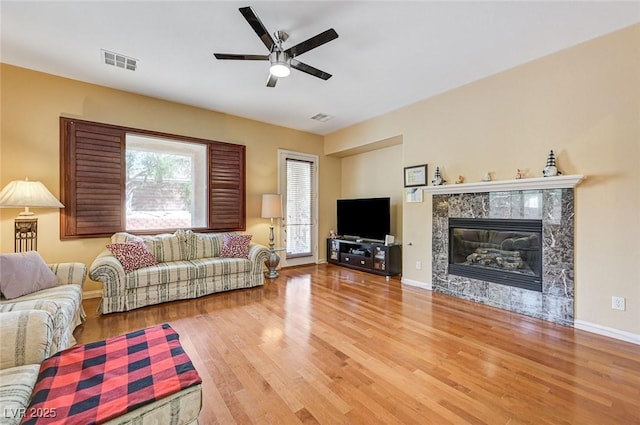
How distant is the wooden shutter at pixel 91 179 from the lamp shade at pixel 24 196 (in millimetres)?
454

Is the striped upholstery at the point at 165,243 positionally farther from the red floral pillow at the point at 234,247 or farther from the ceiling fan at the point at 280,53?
the ceiling fan at the point at 280,53

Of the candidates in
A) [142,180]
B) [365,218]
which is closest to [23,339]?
[142,180]

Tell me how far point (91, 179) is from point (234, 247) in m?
2.06

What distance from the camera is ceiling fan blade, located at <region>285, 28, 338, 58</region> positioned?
82.9 inches

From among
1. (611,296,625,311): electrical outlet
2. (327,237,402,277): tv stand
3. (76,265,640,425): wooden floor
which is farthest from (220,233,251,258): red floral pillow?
(611,296,625,311): electrical outlet

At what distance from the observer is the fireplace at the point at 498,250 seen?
3064 mm

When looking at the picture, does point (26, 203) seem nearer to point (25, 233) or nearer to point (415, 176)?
point (25, 233)

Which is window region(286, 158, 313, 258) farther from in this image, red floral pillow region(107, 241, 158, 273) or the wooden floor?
red floral pillow region(107, 241, 158, 273)

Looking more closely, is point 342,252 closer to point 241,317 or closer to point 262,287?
point 262,287

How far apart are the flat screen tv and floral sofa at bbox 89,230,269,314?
75.5 inches

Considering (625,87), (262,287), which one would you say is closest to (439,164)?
(625,87)

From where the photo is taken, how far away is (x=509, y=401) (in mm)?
1678

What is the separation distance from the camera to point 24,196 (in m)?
2.89

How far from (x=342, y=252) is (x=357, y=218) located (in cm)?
79
